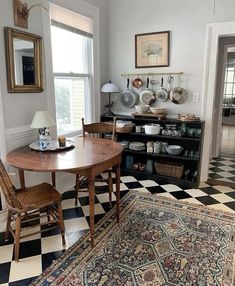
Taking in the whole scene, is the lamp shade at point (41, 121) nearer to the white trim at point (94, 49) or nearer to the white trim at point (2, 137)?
the white trim at point (2, 137)

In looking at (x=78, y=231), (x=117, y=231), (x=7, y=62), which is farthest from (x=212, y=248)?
(x=7, y=62)

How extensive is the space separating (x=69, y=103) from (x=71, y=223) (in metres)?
1.57

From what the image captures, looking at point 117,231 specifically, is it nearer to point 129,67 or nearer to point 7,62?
point 7,62

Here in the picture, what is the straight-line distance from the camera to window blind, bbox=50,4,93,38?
283 cm

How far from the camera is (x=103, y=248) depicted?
2.12m

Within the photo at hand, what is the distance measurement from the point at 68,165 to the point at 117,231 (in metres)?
0.90

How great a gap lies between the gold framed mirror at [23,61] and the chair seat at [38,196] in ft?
3.13

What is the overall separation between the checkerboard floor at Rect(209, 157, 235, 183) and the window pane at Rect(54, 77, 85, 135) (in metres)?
2.22

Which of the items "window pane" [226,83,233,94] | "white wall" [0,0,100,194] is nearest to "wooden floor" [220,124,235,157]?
"window pane" [226,83,233,94]

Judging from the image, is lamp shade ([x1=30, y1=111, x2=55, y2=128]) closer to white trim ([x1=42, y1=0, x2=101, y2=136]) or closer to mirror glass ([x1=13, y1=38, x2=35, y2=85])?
mirror glass ([x1=13, y1=38, x2=35, y2=85])

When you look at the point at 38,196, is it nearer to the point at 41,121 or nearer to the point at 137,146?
the point at 41,121

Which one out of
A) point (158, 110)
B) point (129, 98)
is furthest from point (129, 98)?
point (158, 110)

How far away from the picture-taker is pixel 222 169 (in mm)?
A: 4164

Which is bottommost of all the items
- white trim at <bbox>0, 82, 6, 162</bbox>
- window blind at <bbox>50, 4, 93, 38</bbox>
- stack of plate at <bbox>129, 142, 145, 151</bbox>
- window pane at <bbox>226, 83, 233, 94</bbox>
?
stack of plate at <bbox>129, 142, 145, 151</bbox>
